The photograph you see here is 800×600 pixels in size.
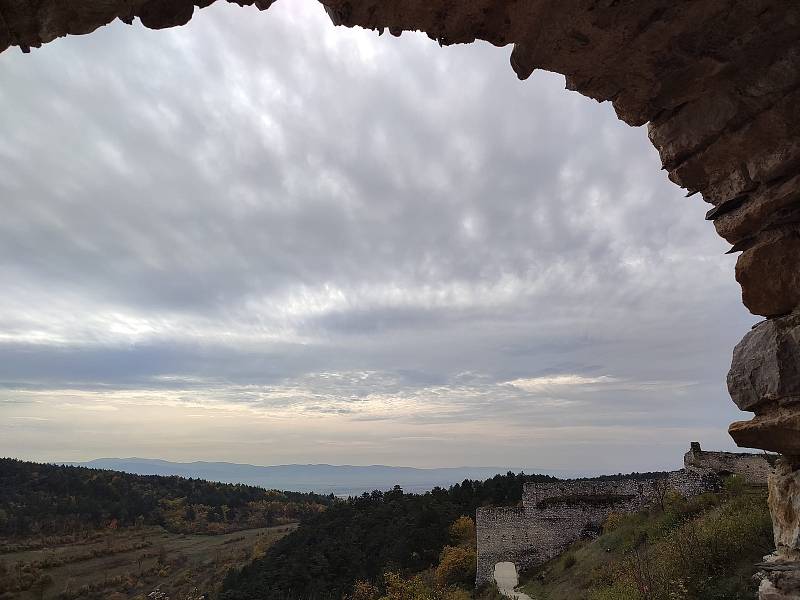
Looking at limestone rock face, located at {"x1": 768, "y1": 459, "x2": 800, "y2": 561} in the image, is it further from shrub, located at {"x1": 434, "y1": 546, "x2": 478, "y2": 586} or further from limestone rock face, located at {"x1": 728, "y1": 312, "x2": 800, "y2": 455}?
shrub, located at {"x1": 434, "y1": 546, "x2": 478, "y2": 586}

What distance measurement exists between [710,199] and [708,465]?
963 inches

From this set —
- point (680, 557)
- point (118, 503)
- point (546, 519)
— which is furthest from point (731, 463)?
point (118, 503)

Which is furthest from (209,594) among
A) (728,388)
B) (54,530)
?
(728,388)

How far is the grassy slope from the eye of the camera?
9828 millimetres

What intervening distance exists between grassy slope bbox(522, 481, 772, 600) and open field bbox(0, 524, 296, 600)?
32836 mm

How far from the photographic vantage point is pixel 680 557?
36.0ft

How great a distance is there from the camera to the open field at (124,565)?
115ft

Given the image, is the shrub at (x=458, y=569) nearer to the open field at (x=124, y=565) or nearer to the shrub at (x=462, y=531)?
the shrub at (x=462, y=531)

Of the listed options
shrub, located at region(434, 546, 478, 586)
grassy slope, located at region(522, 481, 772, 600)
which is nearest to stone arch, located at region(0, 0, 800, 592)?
grassy slope, located at region(522, 481, 772, 600)

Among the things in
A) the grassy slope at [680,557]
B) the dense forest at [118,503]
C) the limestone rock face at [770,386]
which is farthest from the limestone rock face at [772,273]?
the dense forest at [118,503]

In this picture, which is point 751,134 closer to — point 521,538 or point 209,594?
point 521,538

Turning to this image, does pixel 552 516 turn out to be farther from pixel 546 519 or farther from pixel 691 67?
pixel 691 67

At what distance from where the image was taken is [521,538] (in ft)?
78.9

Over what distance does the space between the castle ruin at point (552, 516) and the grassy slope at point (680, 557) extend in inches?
198
